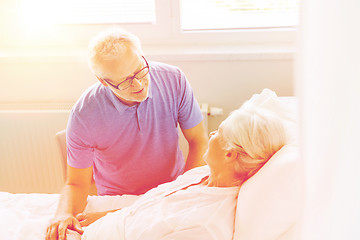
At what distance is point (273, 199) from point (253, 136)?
19cm

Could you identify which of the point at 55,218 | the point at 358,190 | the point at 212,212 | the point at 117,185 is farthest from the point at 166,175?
the point at 358,190

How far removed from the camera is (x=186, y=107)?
5.27ft

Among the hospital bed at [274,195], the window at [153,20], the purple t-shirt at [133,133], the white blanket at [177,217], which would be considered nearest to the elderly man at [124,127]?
the purple t-shirt at [133,133]

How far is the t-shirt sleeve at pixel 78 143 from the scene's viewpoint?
1.46 m

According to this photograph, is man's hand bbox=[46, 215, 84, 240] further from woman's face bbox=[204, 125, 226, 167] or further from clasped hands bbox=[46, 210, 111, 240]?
woman's face bbox=[204, 125, 226, 167]

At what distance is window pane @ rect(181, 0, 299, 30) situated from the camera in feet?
6.66

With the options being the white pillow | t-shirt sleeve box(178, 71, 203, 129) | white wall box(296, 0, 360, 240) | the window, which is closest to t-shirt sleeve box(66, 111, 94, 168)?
t-shirt sleeve box(178, 71, 203, 129)

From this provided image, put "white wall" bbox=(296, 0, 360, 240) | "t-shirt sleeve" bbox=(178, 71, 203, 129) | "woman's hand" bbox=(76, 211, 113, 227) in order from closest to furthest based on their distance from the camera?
"white wall" bbox=(296, 0, 360, 240) → "woman's hand" bbox=(76, 211, 113, 227) → "t-shirt sleeve" bbox=(178, 71, 203, 129)

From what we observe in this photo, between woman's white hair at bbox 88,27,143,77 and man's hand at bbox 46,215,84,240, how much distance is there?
1.80ft

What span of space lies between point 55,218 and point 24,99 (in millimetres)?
961

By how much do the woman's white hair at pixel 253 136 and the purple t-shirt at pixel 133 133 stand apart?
504 mm

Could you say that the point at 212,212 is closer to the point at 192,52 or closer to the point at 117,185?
the point at 117,185

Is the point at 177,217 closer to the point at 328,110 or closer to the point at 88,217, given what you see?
the point at 88,217

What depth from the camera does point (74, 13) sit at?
7.00 ft
